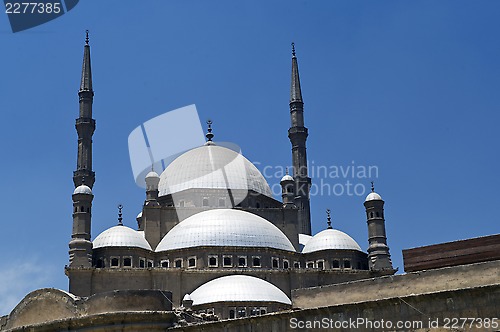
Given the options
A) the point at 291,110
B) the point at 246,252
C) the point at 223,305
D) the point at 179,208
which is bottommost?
the point at 223,305

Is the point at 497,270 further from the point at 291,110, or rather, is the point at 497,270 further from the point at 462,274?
the point at 291,110

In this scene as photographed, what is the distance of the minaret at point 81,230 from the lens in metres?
31.2

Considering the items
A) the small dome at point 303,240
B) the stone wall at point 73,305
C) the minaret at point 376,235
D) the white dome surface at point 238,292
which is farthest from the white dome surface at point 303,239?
the stone wall at point 73,305

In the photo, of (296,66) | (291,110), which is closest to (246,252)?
(291,110)

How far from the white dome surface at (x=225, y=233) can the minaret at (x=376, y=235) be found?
3687 millimetres

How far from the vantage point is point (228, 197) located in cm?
3684

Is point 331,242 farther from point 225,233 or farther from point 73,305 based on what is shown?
point 73,305

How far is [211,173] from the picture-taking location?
3772cm

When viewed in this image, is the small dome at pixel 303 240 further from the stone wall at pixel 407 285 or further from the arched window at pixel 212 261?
the stone wall at pixel 407 285

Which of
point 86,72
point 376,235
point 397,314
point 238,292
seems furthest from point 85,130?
point 397,314

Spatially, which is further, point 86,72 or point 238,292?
point 86,72

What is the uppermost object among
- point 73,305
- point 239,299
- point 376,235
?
point 376,235

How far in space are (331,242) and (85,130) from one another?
45.2ft

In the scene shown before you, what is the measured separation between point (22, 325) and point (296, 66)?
29.6 m
